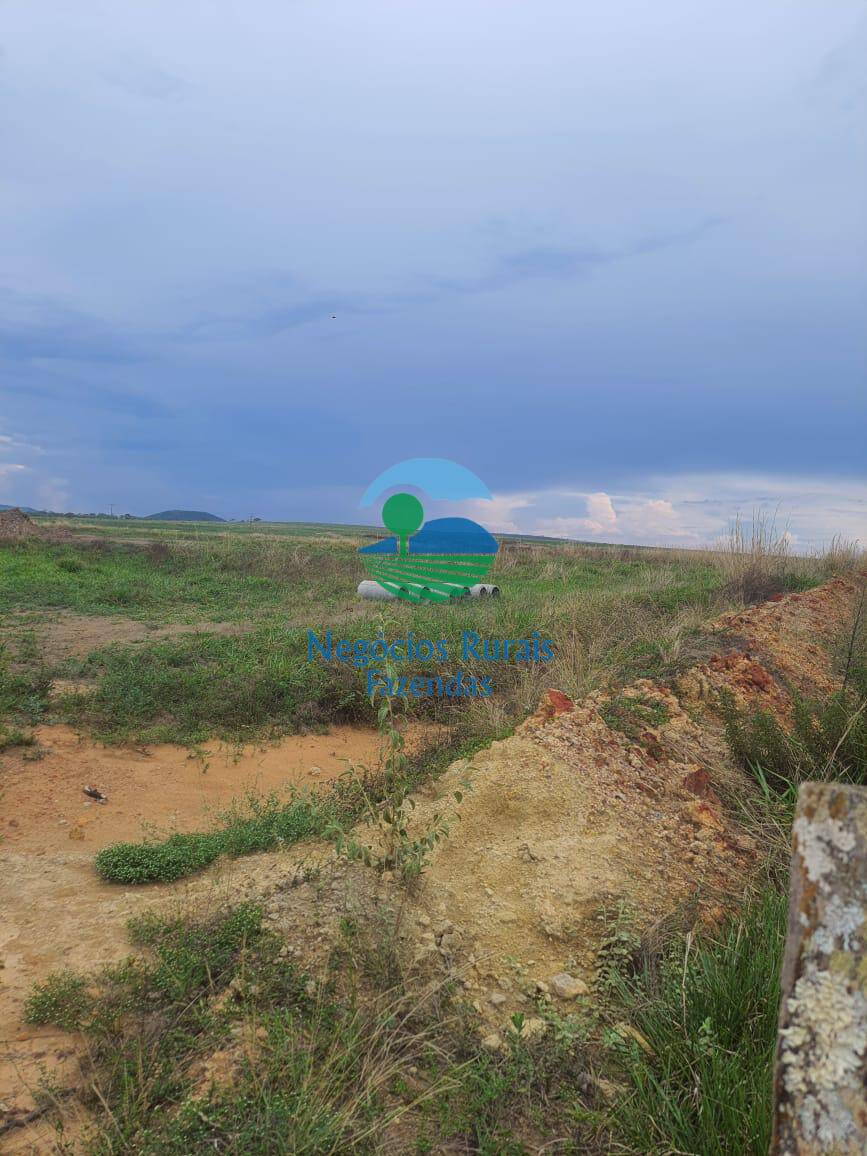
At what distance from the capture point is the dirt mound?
59.3ft

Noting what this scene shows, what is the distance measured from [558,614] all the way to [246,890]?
601cm

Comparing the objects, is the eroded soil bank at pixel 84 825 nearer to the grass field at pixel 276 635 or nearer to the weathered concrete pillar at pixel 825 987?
the grass field at pixel 276 635

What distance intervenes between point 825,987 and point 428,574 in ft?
40.9

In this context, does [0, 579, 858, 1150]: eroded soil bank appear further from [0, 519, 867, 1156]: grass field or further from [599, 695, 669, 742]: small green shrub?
[0, 519, 867, 1156]: grass field

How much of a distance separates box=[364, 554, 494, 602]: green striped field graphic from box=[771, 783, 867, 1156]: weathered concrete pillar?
35.8ft

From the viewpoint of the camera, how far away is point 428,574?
13.6 metres

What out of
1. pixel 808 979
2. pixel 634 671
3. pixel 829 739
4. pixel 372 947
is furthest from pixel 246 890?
pixel 634 671

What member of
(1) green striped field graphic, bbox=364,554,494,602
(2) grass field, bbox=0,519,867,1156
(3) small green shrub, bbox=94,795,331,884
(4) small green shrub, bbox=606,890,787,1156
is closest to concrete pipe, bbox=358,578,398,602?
(1) green striped field graphic, bbox=364,554,494,602

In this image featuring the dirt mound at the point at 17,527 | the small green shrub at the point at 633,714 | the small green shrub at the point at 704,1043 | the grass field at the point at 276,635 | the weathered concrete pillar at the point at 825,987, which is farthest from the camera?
the dirt mound at the point at 17,527

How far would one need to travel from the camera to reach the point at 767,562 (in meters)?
12.4

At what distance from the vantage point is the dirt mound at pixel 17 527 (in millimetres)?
18066

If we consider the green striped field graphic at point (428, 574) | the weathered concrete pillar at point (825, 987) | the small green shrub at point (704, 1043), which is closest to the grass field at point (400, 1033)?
the small green shrub at point (704, 1043)

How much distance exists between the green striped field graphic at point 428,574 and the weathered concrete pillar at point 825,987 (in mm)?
10905

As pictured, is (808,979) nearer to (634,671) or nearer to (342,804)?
(342,804)
